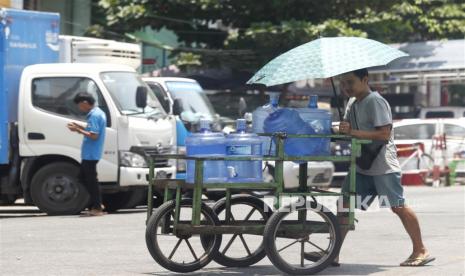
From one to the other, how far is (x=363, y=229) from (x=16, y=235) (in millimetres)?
4080

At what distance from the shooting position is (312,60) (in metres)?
9.33

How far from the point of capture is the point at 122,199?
685 inches

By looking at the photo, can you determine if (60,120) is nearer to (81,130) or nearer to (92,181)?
(81,130)

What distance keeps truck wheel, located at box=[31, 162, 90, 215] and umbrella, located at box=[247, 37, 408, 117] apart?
7.02 meters

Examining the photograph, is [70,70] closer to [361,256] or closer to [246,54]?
[361,256]

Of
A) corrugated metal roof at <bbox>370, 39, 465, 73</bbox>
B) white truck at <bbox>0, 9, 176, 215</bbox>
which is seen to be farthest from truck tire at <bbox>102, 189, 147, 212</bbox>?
corrugated metal roof at <bbox>370, 39, 465, 73</bbox>

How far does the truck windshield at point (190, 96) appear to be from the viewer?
19250mm

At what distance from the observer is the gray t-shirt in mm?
9516

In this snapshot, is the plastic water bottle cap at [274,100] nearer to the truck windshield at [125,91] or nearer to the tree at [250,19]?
the truck windshield at [125,91]

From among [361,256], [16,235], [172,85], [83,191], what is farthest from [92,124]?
[361,256]

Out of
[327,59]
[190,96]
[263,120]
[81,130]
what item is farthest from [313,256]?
[190,96]

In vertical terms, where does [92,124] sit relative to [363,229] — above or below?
above

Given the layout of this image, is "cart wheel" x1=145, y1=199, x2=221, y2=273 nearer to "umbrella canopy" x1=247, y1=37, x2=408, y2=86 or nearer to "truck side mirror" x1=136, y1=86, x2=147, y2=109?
"umbrella canopy" x1=247, y1=37, x2=408, y2=86

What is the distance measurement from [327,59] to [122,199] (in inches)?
340
